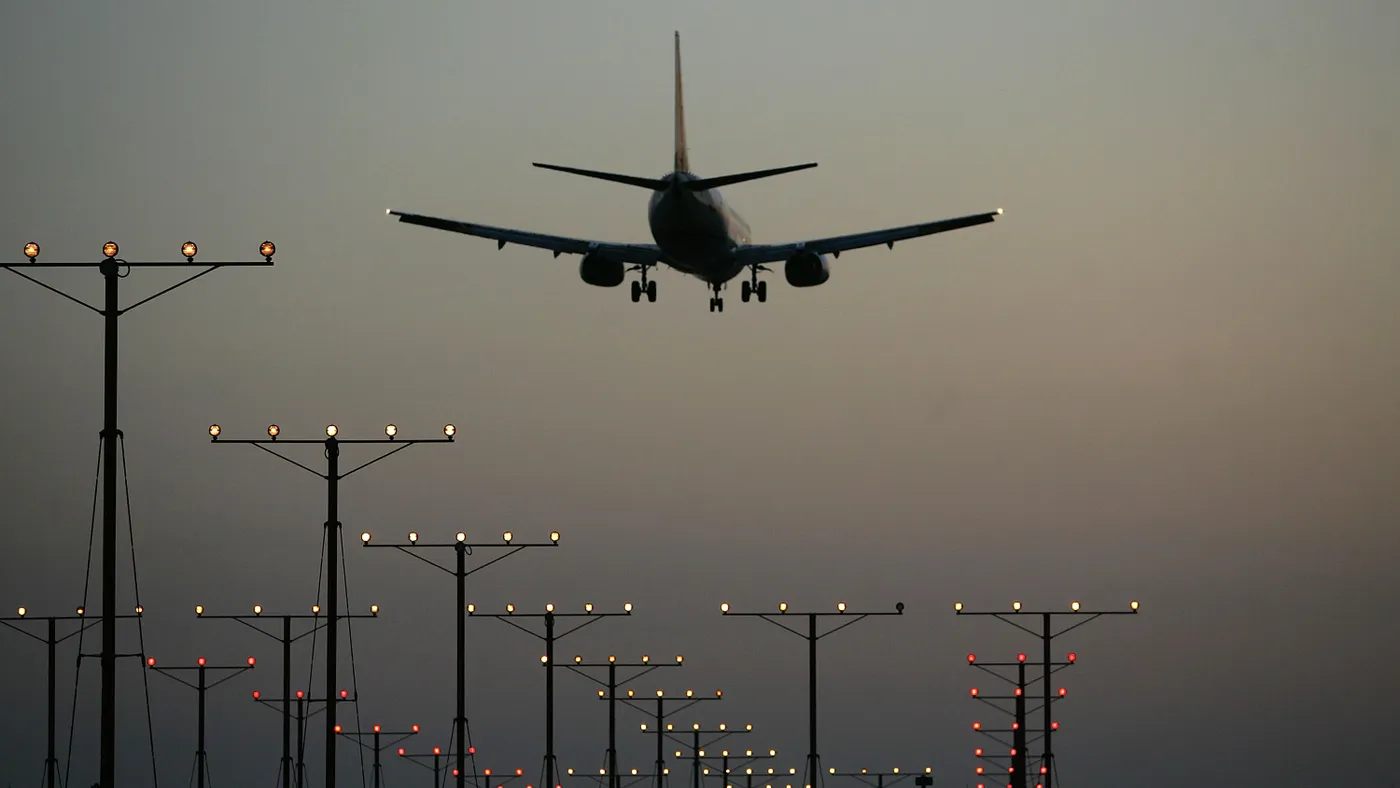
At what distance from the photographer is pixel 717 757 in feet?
524

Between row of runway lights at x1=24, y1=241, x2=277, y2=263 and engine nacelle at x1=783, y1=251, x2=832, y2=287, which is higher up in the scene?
engine nacelle at x1=783, y1=251, x2=832, y2=287

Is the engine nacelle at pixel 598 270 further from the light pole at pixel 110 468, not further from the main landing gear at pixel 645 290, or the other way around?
the light pole at pixel 110 468

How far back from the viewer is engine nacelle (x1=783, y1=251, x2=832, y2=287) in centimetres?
7638

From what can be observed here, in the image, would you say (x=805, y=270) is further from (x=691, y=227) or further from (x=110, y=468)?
(x=110, y=468)


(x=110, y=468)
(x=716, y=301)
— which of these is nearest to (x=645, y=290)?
(x=716, y=301)

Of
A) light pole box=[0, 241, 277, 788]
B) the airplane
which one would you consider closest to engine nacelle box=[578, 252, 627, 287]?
the airplane

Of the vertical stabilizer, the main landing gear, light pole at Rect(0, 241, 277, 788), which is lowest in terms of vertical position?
light pole at Rect(0, 241, 277, 788)

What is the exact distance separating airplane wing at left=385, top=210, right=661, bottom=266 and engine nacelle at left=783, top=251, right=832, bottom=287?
14.3 ft

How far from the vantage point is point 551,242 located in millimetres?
79875

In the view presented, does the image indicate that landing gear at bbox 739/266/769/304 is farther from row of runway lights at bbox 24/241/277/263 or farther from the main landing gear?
row of runway lights at bbox 24/241/277/263

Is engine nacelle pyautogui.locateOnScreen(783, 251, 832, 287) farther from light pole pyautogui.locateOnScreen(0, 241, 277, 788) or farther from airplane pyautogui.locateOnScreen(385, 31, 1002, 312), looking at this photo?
light pole pyautogui.locateOnScreen(0, 241, 277, 788)

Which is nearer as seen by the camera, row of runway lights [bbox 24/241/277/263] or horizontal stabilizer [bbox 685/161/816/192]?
row of runway lights [bbox 24/241/277/263]

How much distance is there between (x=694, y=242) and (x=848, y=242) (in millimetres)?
7578

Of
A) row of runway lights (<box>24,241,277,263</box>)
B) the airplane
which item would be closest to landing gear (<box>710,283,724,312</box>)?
the airplane
